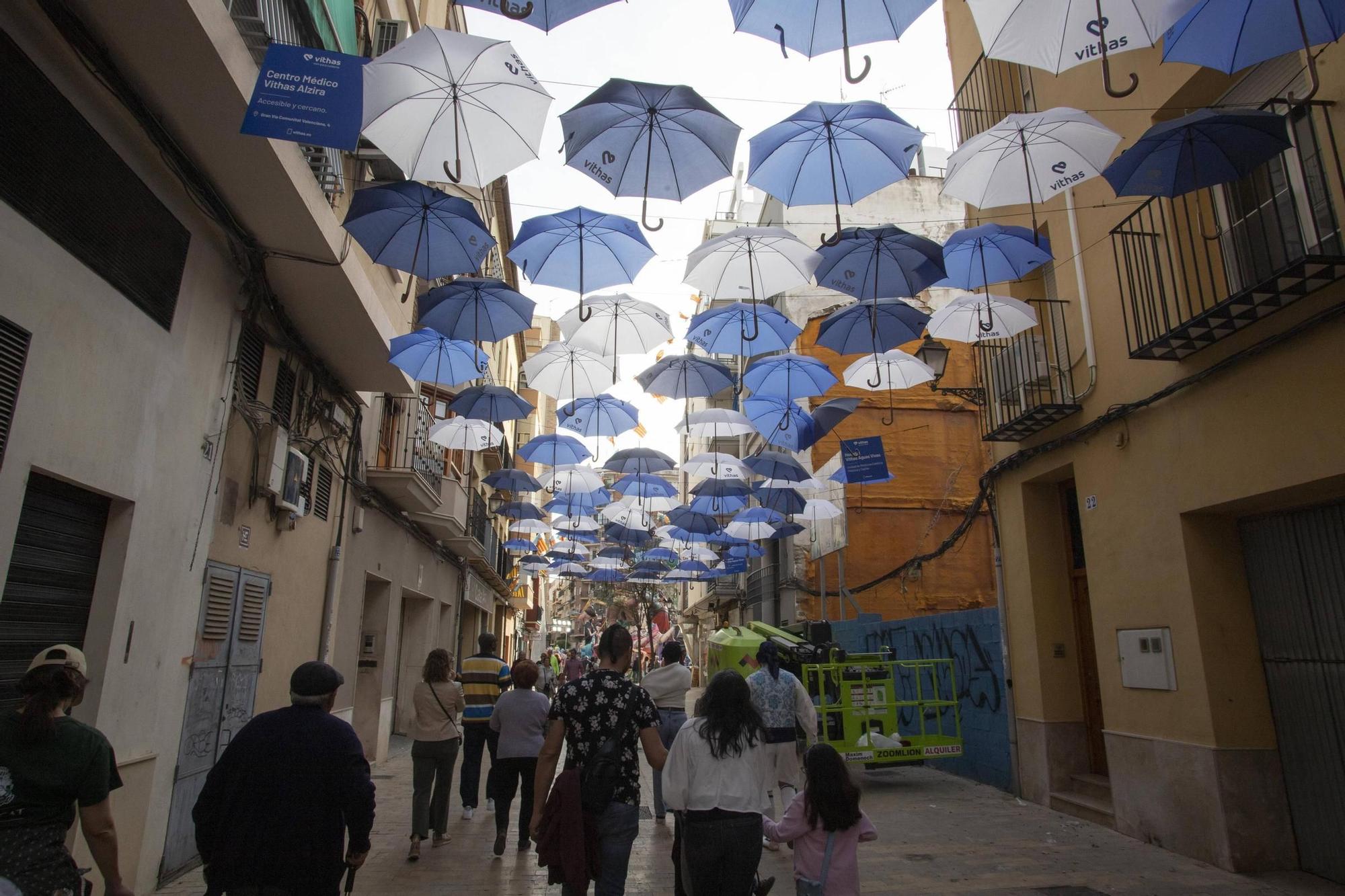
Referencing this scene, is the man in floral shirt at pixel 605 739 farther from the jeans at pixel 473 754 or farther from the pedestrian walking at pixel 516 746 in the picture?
the jeans at pixel 473 754

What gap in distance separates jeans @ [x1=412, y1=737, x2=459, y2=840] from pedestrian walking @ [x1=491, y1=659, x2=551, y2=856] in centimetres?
47

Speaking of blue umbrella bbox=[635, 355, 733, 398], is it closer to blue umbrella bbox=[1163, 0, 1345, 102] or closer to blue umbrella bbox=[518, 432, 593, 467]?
blue umbrella bbox=[518, 432, 593, 467]

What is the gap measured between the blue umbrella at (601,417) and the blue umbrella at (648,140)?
714 cm

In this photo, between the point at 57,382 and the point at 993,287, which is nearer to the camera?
the point at 57,382

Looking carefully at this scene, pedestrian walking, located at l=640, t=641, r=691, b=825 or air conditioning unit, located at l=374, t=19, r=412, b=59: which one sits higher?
air conditioning unit, located at l=374, t=19, r=412, b=59

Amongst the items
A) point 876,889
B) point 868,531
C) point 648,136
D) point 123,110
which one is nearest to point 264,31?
point 123,110

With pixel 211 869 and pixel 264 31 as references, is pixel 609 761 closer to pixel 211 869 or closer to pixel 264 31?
pixel 211 869

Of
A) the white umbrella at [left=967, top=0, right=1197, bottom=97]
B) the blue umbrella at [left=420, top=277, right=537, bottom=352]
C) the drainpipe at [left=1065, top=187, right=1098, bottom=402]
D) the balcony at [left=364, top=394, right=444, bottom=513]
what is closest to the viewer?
the white umbrella at [left=967, top=0, right=1197, bottom=97]

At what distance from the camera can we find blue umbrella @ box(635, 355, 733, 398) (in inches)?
495

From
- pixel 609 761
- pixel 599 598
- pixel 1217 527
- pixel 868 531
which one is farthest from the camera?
pixel 599 598

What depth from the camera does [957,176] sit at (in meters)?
7.46

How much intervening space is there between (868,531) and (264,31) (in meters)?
17.1

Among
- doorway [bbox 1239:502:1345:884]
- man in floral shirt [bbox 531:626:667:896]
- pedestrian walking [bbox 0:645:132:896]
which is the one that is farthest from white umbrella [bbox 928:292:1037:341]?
pedestrian walking [bbox 0:645:132:896]

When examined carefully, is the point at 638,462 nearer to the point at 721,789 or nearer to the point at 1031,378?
the point at 1031,378
